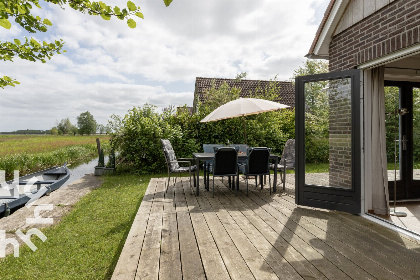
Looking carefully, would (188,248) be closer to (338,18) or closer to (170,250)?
(170,250)

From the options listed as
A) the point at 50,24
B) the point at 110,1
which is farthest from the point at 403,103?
the point at 50,24

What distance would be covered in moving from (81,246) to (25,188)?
201 inches

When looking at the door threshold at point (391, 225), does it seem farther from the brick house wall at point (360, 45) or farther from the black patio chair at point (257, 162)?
the black patio chair at point (257, 162)

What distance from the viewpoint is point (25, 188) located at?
7539 millimetres

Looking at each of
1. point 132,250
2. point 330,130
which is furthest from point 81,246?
point 330,130

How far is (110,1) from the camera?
2039mm

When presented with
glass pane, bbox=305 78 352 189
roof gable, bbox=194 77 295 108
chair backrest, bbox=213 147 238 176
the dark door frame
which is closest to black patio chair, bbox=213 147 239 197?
chair backrest, bbox=213 147 238 176

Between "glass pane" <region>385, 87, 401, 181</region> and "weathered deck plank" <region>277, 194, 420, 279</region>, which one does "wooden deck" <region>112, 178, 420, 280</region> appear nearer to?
"weathered deck plank" <region>277, 194, 420, 279</region>

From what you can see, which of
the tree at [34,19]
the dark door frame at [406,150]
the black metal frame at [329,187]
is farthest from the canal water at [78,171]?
the dark door frame at [406,150]

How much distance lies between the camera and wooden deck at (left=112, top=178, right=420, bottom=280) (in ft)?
7.63

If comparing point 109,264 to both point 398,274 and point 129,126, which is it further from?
point 129,126

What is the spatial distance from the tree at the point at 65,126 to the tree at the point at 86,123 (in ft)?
9.76

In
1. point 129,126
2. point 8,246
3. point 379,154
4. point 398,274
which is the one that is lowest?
point 8,246

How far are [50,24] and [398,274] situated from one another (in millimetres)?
3656
